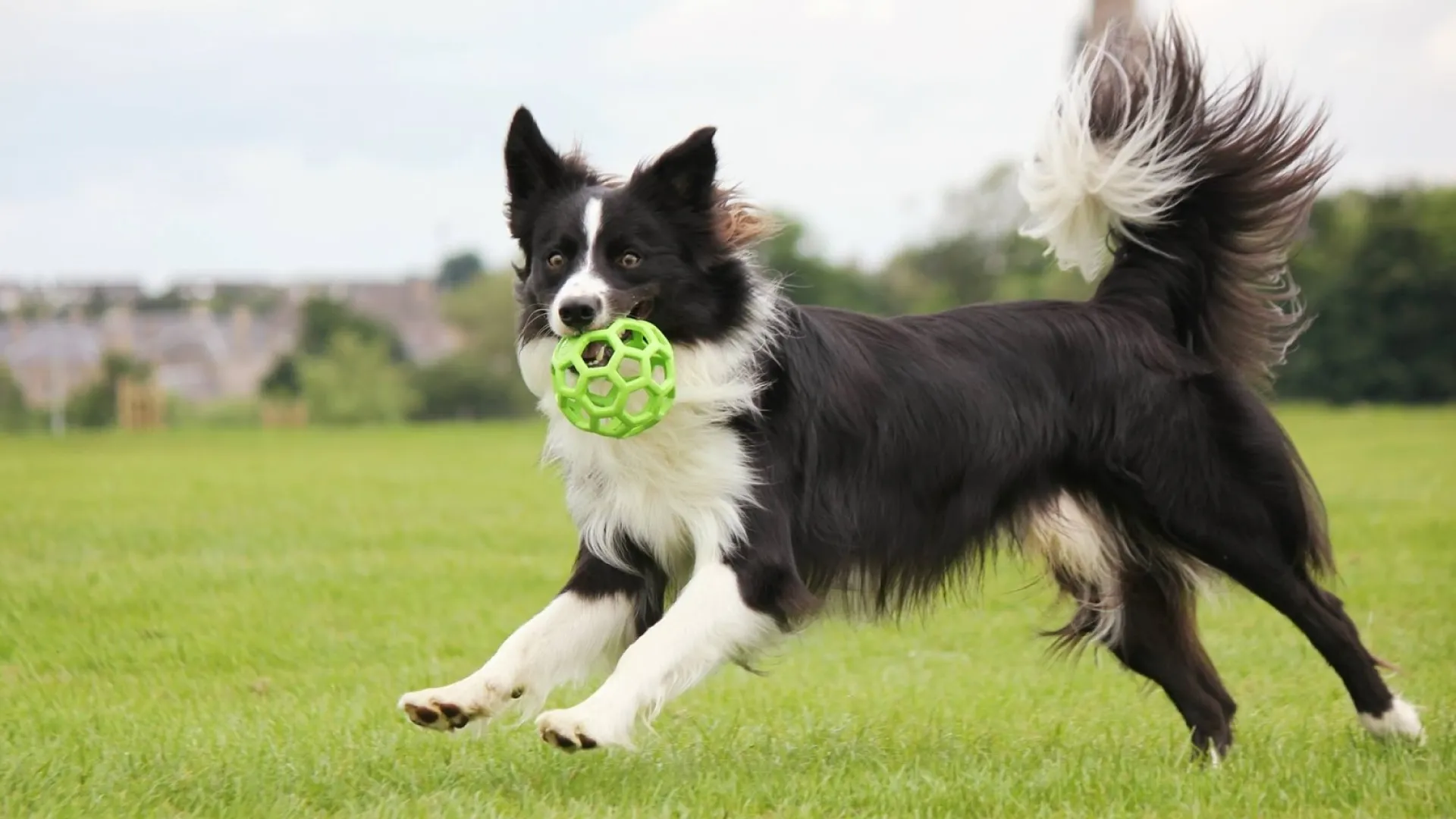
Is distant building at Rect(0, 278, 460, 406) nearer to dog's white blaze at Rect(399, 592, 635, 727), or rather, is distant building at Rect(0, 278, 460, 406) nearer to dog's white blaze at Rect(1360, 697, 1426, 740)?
dog's white blaze at Rect(399, 592, 635, 727)

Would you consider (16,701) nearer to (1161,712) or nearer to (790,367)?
(790,367)

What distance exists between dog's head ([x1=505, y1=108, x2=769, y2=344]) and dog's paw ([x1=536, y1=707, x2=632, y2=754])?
4.40 ft

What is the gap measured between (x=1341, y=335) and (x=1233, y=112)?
37393 mm

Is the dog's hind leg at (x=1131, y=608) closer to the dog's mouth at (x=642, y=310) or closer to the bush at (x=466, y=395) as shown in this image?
the dog's mouth at (x=642, y=310)

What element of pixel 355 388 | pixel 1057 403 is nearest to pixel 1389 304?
pixel 355 388

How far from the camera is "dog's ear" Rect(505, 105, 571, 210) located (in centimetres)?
629

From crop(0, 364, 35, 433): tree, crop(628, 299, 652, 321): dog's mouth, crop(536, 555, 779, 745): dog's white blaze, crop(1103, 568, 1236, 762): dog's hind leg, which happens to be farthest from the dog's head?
crop(0, 364, 35, 433): tree

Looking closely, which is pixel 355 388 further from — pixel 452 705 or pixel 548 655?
pixel 452 705

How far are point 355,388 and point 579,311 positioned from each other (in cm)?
4576

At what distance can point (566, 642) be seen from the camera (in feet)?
19.6

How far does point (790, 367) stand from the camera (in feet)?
20.0

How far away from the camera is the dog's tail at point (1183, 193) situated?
22.7 ft

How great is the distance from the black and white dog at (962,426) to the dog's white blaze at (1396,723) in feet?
0.04

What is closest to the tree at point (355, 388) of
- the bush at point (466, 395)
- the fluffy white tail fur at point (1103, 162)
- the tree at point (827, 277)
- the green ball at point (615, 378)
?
the bush at point (466, 395)
